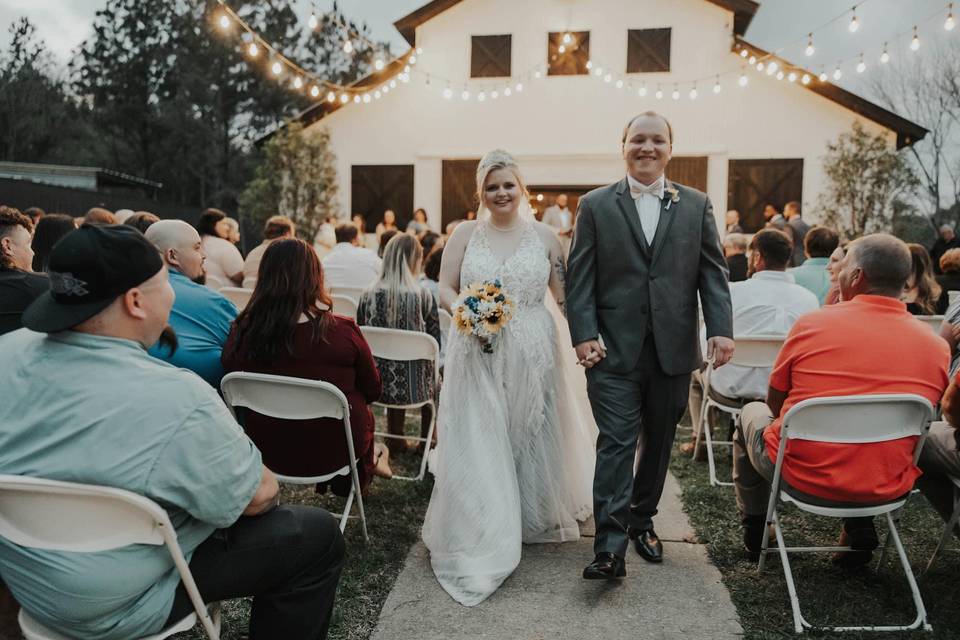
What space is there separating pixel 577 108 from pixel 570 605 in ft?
52.3

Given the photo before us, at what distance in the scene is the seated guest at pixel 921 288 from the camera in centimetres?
538

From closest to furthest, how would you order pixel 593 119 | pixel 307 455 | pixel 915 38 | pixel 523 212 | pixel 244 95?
pixel 307 455 < pixel 523 212 < pixel 915 38 < pixel 593 119 < pixel 244 95

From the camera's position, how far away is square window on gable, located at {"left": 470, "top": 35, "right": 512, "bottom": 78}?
18.1m

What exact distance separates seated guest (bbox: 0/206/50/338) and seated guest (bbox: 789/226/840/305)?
550 cm

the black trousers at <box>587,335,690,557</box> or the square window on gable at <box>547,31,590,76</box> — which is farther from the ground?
the square window on gable at <box>547,31,590,76</box>

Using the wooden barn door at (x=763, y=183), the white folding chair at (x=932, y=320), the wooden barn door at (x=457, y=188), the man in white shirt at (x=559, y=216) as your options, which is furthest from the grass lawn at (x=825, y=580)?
the wooden barn door at (x=457, y=188)

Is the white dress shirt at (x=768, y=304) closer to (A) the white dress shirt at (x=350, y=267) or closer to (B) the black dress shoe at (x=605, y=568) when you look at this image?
(B) the black dress shoe at (x=605, y=568)

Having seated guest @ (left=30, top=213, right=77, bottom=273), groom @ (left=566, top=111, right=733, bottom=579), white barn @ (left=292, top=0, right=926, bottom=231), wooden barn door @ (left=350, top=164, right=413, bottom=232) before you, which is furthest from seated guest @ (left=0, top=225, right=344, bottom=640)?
wooden barn door @ (left=350, top=164, right=413, bottom=232)

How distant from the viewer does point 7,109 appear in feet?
Answer: 100

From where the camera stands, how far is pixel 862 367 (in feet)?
9.58

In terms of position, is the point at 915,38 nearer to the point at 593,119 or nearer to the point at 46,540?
the point at 593,119

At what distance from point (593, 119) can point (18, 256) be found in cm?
1544

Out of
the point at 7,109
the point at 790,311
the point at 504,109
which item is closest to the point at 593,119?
the point at 504,109

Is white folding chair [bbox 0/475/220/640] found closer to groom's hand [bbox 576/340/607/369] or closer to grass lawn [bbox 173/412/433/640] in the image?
grass lawn [bbox 173/412/433/640]
